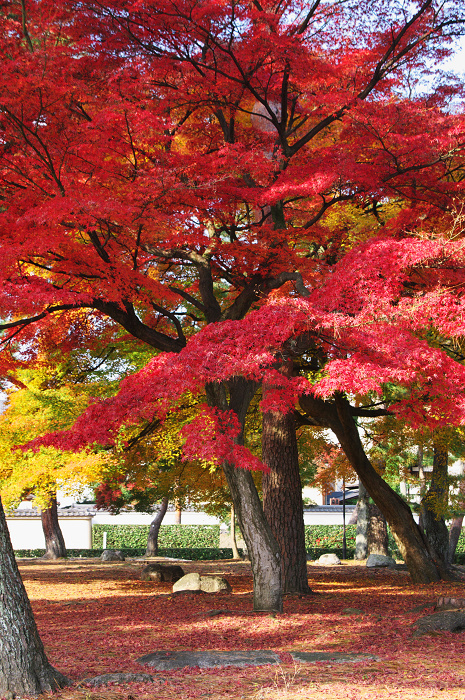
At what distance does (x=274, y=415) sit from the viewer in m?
12.3

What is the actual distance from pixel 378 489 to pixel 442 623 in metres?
5.75

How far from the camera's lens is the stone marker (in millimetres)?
12508

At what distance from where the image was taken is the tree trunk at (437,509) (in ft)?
50.8

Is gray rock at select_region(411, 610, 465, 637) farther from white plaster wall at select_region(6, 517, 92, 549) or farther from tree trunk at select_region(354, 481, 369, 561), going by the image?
white plaster wall at select_region(6, 517, 92, 549)

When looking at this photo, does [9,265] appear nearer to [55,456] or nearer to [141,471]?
[55,456]

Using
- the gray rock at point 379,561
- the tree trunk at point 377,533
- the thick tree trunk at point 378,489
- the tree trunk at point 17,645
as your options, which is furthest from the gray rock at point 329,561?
the tree trunk at point 17,645

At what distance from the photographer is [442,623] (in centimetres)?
764

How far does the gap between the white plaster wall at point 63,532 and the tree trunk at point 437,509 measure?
20104 millimetres

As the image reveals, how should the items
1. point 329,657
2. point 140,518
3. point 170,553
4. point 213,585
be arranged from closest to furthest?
1. point 329,657
2. point 213,585
3. point 170,553
4. point 140,518

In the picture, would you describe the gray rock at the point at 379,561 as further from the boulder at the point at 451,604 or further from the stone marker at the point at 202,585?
the boulder at the point at 451,604

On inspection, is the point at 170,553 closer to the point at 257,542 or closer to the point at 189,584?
the point at 189,584

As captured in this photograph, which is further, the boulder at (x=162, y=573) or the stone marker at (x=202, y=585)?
the boulder at (x=162, y=573)

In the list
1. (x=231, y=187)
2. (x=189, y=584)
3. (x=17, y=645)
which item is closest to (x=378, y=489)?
(x=189, y=584)

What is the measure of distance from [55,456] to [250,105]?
341 inches
